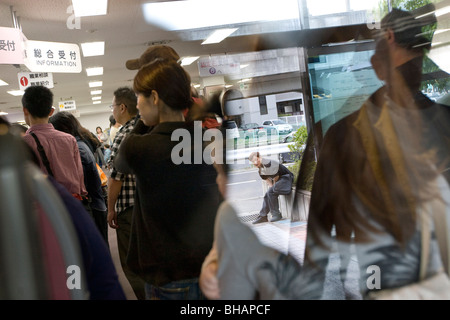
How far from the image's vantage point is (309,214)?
1169mm

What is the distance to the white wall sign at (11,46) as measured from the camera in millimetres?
4172

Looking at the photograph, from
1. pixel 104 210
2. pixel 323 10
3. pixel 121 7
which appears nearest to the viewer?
pixel 323 10

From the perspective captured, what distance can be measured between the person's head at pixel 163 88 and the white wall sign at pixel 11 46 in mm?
3606

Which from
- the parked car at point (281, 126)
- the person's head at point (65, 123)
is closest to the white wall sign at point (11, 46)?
the person's head at point (65, 123)

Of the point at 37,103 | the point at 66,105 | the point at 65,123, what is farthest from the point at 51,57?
the point at 37,103

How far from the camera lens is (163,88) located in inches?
41.6

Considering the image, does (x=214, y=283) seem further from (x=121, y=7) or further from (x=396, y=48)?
(x=121, y=7)

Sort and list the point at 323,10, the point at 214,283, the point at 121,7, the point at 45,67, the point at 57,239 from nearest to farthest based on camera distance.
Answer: the point at 57,239 < the point at 214,283 < the point at 323,10 < the point at 121,7 < the point at 45,67

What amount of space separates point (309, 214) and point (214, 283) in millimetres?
326

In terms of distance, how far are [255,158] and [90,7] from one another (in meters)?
3.65

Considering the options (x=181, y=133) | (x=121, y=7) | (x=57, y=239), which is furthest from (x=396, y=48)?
(x=121, y=7)

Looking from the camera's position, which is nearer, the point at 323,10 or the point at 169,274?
the point at 169,274

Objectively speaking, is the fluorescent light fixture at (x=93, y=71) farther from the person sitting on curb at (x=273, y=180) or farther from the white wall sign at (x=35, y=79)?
the person sitting on curb at (x=273, y=180)

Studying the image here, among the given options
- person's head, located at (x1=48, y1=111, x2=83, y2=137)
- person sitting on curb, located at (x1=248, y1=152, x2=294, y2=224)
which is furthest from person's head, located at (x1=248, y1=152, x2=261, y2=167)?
person's head, located at (x1=48, y1=111, x2=83, y2=137)
